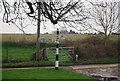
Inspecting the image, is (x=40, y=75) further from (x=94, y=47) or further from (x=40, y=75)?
Answer: (x=94, y=47)

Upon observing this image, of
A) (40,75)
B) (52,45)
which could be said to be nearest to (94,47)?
(52,45)

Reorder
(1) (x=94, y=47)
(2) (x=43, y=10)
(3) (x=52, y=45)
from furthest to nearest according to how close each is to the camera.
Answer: (1) (x=94, y=47), (3) (x=52, y=45), (2) (x=43, y=10)

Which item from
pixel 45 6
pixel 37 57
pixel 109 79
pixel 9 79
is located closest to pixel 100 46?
pixel 37 57

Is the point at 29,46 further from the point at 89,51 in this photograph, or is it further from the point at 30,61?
the point at 89,51

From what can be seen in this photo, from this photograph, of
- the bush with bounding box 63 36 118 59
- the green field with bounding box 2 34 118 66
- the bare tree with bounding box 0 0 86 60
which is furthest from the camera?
the bush with bounding box 63 36 118 59

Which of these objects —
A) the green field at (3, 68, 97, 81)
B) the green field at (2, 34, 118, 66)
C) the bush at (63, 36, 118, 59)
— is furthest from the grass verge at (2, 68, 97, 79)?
the bush at (63, 36, 118, 59)

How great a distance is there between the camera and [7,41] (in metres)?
10.0

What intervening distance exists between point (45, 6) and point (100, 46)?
9.42 metres

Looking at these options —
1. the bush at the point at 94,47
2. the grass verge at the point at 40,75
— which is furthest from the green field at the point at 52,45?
the grass verge at the point at 40,75

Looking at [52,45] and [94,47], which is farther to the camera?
[94,47]

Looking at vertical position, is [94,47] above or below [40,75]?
above

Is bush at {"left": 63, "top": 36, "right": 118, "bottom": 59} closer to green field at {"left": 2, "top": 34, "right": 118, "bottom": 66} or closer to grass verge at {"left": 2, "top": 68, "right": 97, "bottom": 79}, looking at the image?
green field at {"left": 2, "top": 34, "right": 118, "bottom": 66}

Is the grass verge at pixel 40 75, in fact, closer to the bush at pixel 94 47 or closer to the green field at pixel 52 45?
the green field at pixel 52 45

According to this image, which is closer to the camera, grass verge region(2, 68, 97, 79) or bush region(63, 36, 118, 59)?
grass verge region(2, 68, 97, 79)
